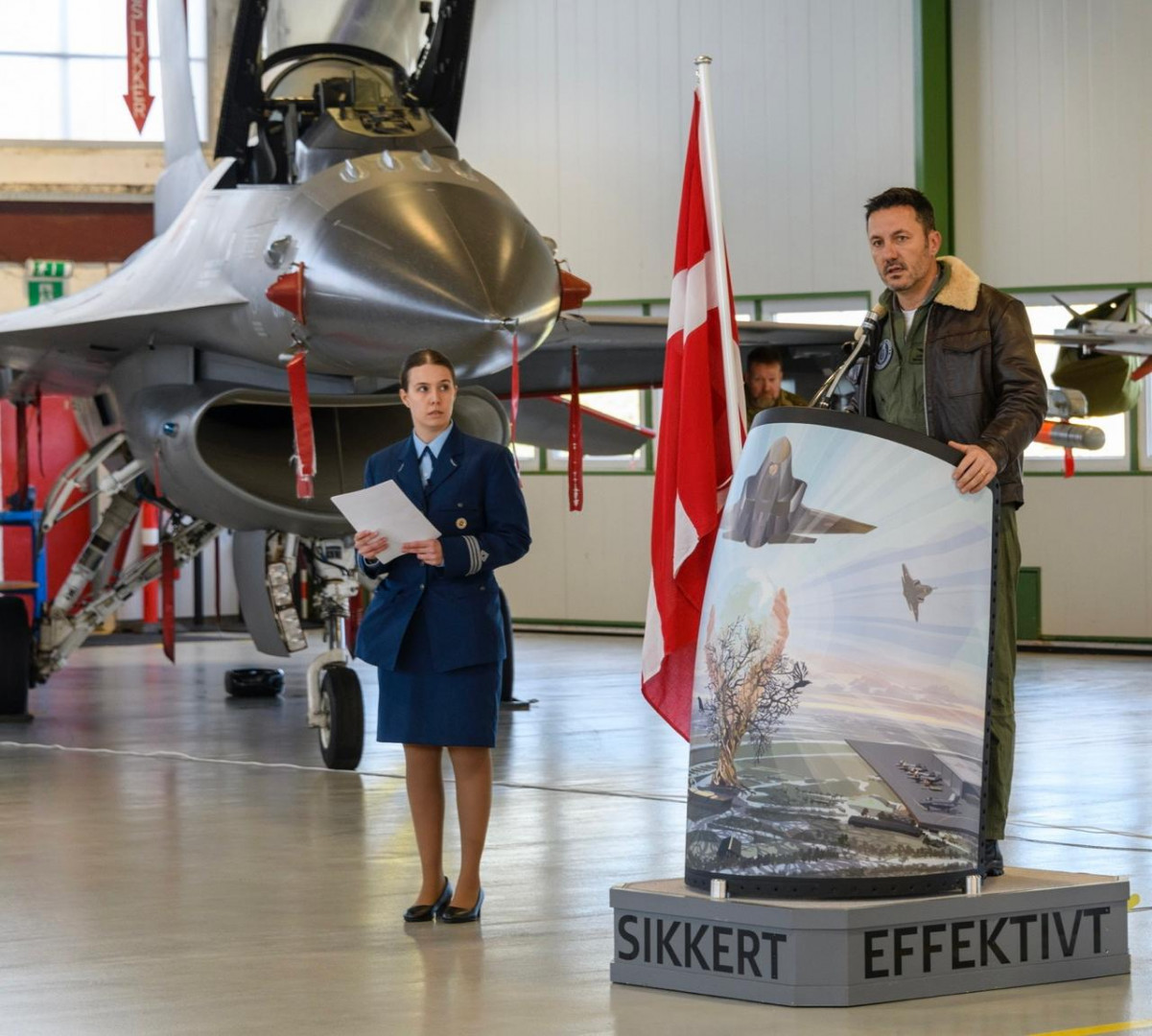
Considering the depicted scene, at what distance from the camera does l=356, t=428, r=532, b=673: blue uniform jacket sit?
4.66m

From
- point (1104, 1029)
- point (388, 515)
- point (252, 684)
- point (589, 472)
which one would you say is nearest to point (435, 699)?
point (388, 515)

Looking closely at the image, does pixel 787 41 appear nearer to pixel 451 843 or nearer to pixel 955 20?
pixel 955 20

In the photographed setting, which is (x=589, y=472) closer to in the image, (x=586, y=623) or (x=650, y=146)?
(x=586, y=623)

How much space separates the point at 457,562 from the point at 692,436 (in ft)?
2.40

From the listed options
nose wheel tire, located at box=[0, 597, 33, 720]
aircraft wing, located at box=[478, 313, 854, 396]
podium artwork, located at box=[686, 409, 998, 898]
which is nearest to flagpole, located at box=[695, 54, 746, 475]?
podium artwork, located at box=[686, 409, 998, 898]

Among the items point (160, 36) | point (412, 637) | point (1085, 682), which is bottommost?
point (1085, 682)

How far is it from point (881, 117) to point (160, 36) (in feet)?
29.9

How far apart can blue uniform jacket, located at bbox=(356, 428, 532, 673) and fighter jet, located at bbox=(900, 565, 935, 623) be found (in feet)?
3.93

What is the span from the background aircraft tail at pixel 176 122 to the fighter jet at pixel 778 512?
5.14 meters

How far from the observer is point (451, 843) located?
6.00 metres

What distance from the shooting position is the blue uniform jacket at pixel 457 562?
4660 mm

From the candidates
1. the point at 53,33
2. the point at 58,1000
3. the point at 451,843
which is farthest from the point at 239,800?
the point at 53,33

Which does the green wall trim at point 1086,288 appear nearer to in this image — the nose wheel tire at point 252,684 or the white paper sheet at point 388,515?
the nose wheel tire at point 252,684

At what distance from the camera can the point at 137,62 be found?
11.4 metres
